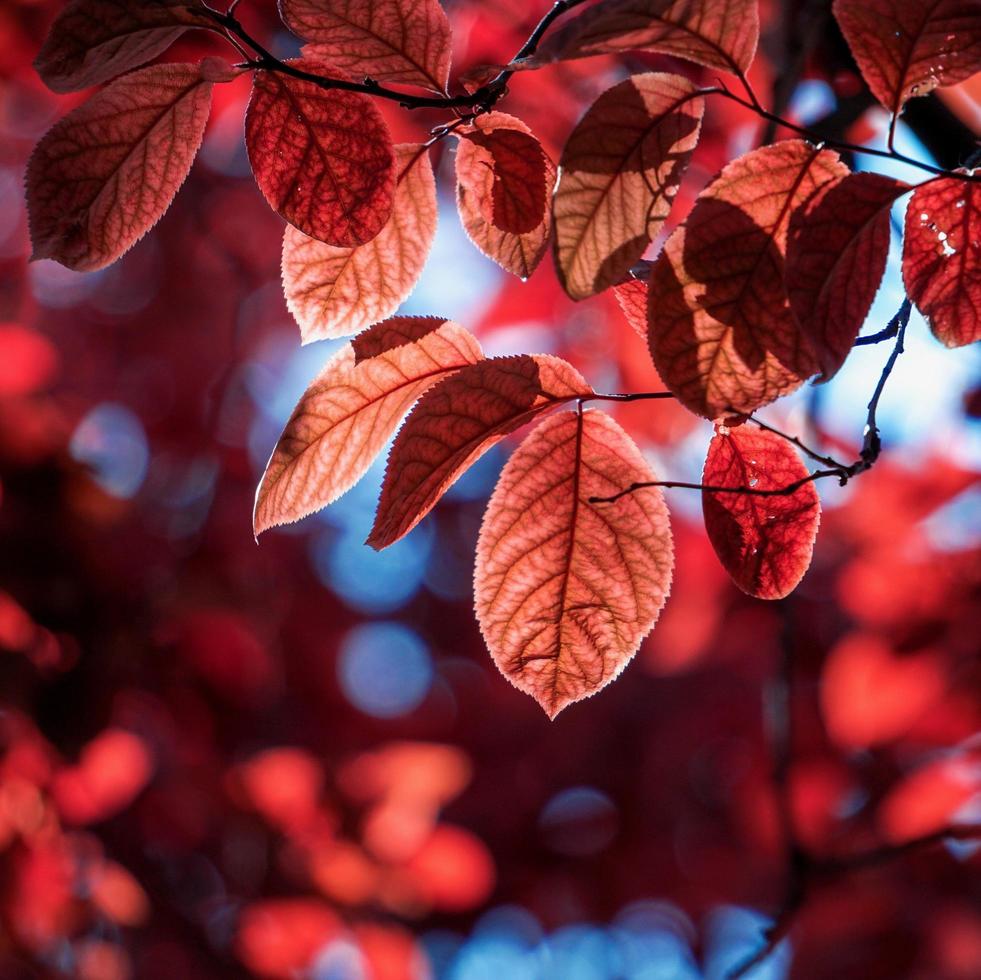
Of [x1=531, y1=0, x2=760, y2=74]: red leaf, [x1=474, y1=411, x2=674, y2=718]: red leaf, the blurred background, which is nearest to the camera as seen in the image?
[x1=531, y1=0, x2=760, y2=74]: red leaf

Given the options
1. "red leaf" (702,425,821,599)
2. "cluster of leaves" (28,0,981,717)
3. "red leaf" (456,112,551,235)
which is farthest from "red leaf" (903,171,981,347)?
"red leaf" (456,112,551,235)

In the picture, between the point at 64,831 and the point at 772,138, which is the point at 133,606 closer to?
the point at 64,831

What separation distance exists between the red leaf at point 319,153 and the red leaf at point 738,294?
7.7 inches

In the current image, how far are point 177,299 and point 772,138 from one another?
9.95 feet

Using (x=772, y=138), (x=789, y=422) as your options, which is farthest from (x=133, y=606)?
(x=772, y=138)

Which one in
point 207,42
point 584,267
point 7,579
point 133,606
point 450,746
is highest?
point 207,42

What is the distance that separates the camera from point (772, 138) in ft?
3.61

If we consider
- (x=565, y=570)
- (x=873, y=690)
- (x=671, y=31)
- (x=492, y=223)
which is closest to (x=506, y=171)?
(x=492, y=223)

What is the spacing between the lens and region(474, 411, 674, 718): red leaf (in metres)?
0.66

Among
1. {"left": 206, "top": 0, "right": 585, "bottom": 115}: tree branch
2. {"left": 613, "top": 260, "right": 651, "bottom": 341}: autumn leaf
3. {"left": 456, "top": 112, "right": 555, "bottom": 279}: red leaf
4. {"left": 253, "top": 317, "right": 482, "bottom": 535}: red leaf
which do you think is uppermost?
{"left": 206, "top": 0, "right": 585, "bottom": 115}: tree branch

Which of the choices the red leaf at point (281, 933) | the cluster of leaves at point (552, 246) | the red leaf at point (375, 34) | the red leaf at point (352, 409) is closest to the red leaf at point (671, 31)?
the cluster of leaves at point (552, 246)

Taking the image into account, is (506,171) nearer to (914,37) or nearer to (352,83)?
(352,83)

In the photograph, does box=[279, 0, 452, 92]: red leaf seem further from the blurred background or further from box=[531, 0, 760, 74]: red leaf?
the blurred background

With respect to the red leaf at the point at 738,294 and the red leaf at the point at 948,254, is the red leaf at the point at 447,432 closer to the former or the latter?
the red leaf at the point at 738,294
